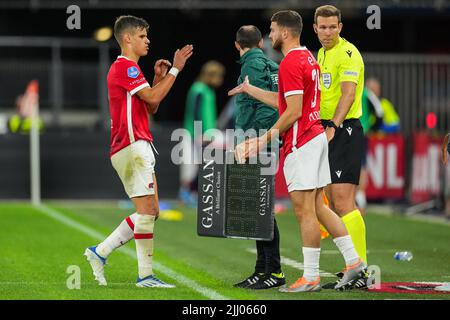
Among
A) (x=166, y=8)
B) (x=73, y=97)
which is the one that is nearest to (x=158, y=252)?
(x=73, y=97)

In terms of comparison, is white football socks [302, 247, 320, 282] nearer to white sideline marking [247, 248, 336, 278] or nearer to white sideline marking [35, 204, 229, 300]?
white sideline marking [35, 204, 229, 300]

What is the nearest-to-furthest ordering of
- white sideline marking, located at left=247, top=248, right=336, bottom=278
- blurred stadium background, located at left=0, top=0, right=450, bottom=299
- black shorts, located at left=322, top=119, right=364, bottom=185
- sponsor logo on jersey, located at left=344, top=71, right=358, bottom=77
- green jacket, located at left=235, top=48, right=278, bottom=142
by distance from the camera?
1. green jacket, located at left=235, top=48, right=278, bottom=142
2. sponsor logo on jersey, located at left=344, top=71, right=358, bottom=77
3. black shorts, located at left=322, top=119, right=364, bottom=185
4. white sideline marking, located at left=247, top=248, right=336, bottom=278
5. blurred stadium background, located at left=0, top=0, right=450, bottom=299

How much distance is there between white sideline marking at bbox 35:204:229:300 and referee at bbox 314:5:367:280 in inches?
57.4

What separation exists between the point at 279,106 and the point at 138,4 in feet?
53.3

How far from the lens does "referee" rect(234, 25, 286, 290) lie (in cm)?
1010

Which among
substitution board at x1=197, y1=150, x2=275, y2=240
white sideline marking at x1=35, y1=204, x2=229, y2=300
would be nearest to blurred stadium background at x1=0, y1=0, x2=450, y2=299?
white sideline marking at x1=35, y1=204, x2=229, y2=300

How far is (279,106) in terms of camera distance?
9.69m

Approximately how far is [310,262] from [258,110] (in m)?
1.44

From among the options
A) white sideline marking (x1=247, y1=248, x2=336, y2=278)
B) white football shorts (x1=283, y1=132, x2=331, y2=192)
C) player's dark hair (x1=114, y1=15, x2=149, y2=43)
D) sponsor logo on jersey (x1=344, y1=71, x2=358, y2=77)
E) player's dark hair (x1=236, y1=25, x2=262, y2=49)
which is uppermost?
player's dark hair (x1=114, y1=15, x2=149, y2=43)

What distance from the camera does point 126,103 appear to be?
9.77 m

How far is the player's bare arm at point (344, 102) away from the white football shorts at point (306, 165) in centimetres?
49

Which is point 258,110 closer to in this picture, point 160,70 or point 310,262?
point 160,70

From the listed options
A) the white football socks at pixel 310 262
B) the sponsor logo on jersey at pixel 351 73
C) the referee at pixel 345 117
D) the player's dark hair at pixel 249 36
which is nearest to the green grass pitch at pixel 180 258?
the white football socks at pixel 310 262
